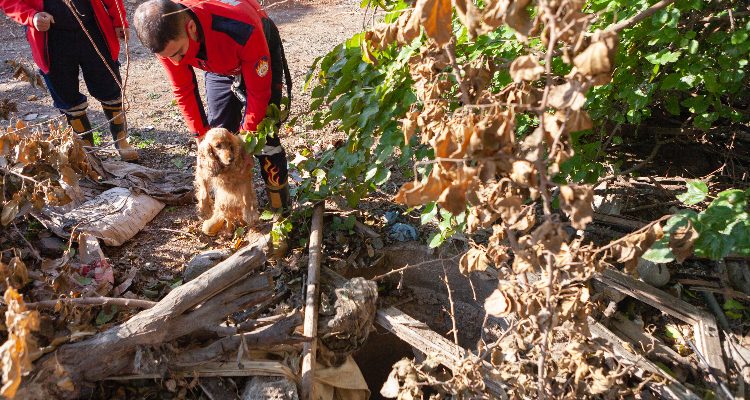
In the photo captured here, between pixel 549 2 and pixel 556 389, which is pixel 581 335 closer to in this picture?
pixel 556 389

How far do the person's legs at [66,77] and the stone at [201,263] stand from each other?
163 centimetres

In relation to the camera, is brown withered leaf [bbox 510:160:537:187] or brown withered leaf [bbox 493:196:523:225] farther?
brown withered leaf [bbox 493:196:523:225]

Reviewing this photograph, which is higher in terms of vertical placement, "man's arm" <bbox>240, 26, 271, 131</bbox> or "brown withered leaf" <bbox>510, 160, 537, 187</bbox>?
"brown withered leaf" <bbox>510, 160, 537, 187</bbox>

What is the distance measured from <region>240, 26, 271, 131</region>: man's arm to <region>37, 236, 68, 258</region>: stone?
143 centimetres

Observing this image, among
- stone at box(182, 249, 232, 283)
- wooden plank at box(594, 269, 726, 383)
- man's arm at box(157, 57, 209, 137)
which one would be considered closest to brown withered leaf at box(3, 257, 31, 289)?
stone at box(182, 249, 232, 283)

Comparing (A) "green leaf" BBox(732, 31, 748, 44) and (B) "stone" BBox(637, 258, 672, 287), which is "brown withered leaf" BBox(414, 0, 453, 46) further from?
(B) "stone" BBox(637, 258, 672, 287)

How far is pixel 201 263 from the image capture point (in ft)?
11.3

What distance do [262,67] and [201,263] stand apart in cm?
136

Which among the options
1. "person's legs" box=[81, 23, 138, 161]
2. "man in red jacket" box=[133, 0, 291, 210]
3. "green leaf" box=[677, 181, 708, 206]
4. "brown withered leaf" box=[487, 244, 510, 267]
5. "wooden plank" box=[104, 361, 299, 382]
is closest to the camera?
"brown withered leaf" box=[487, 244, 510, 267]

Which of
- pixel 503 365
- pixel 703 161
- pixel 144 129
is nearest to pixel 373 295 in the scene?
pixel 503 365

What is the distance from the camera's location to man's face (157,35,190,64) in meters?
3.02

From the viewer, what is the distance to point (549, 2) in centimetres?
133

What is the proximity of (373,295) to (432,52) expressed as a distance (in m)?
1.61

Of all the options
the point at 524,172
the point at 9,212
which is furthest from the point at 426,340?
the point at 9,212
